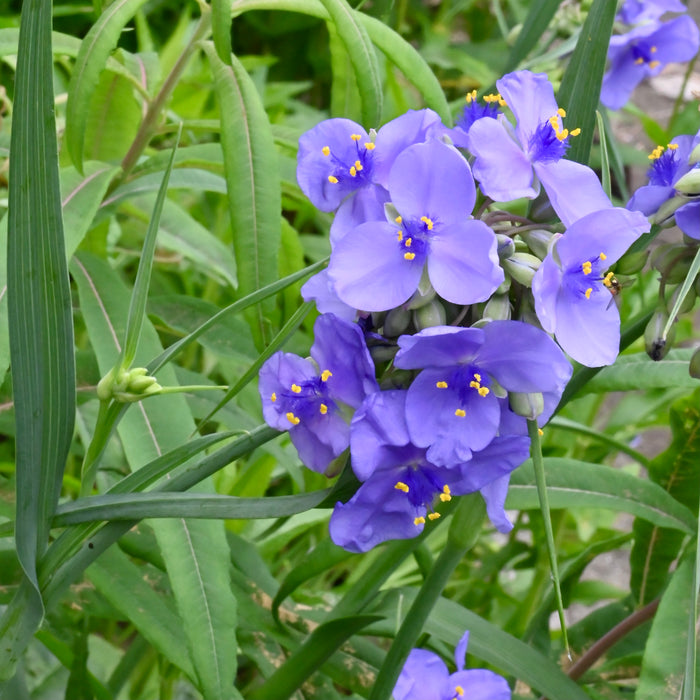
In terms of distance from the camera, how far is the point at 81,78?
2.41ft

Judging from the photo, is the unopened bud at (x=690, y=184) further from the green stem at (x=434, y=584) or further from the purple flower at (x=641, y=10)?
→ the purple flower at (x=641, y=10)

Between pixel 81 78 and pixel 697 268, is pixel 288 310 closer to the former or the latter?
pixel 81 78

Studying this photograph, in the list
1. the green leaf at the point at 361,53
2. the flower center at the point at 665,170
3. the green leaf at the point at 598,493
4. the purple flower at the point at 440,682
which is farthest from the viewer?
the green leaf at the point at 598,493

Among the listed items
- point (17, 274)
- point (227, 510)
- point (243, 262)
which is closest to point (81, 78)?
point (243, 262)

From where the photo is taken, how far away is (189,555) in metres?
0.70

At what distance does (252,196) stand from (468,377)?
380 millimetres

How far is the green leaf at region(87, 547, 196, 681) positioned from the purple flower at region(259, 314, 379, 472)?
348 mm

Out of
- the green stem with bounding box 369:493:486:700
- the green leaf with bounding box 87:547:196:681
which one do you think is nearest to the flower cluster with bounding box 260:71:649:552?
the green stem with bounding box 369:493:486:700

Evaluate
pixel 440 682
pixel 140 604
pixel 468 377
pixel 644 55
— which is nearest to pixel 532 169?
pixel 468 377

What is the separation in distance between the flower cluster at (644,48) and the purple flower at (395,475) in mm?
848

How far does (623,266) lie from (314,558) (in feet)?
1.31

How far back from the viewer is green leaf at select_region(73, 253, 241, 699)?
669mm

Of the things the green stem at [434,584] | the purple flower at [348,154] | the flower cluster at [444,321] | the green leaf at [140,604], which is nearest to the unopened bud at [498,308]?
the flower cluster at [444,321]

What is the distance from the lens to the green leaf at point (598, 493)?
865mm
